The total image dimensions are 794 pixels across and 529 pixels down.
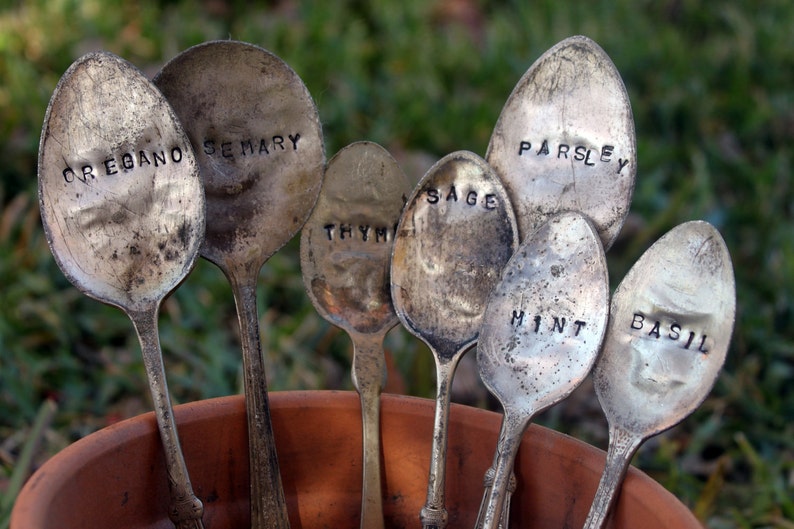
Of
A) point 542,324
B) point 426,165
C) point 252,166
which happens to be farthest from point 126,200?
point 426,165

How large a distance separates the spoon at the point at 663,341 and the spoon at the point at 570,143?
7 centimetres

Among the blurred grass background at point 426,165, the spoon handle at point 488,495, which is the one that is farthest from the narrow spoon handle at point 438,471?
the blurred grass background at point 426,165

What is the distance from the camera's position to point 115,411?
1.45m

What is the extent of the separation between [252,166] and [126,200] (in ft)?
0.42

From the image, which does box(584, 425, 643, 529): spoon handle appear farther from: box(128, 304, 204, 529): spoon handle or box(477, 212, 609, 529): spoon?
box(128, 304, 204, 529): spoon handle

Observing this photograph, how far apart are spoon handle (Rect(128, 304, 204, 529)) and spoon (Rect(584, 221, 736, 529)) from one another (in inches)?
12.6

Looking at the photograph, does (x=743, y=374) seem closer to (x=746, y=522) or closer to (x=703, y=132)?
(x=746, y=522)

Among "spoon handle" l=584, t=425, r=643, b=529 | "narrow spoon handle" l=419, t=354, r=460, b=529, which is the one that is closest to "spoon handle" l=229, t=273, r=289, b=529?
"narrow spoon handle" l=419, t=354, r=460, b=529

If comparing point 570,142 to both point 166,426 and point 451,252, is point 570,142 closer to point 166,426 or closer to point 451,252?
point 451,252

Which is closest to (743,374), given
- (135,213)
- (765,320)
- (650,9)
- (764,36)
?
(765,320)

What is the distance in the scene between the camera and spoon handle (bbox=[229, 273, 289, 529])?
2.61 feet

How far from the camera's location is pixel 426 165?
1.93 meters

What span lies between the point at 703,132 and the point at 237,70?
1.65 meters

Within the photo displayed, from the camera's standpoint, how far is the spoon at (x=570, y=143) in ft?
2.65
